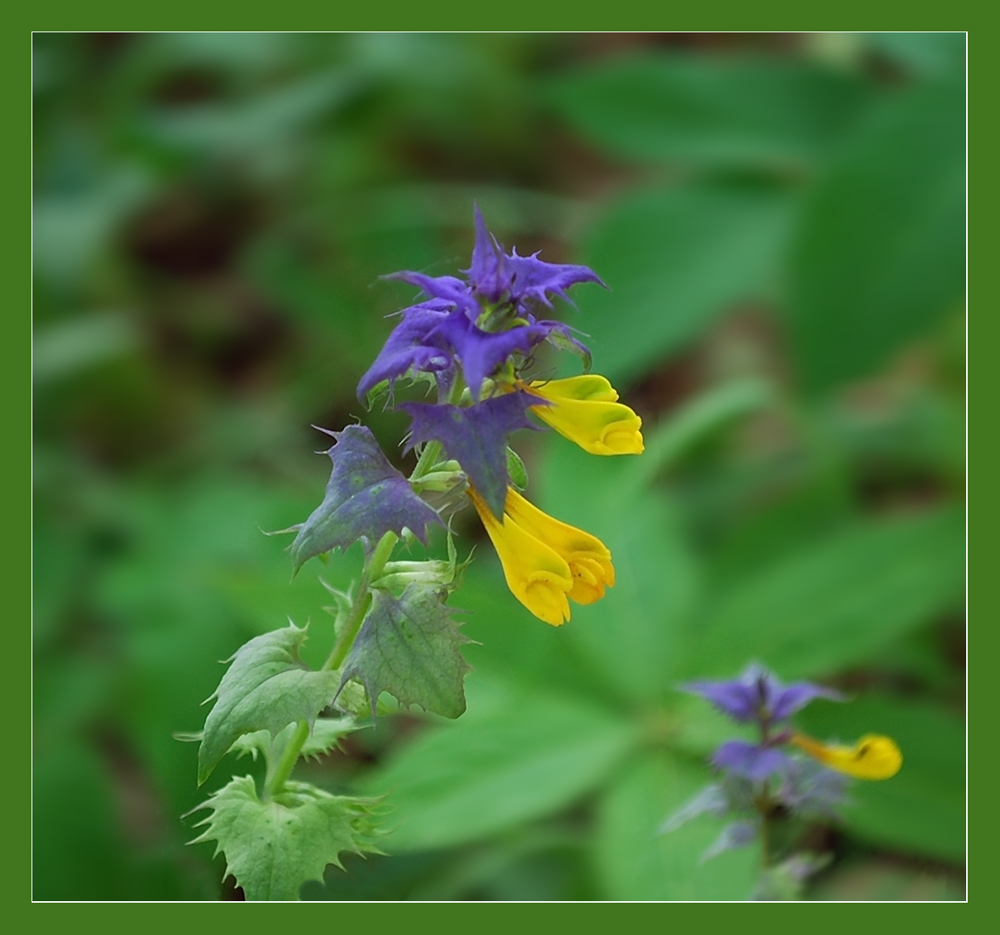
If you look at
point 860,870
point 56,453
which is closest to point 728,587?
point 860,870

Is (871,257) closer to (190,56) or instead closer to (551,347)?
(551,347)

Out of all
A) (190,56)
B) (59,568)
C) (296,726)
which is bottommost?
(296,726)

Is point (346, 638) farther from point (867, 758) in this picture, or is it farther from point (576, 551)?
point (867, 758)

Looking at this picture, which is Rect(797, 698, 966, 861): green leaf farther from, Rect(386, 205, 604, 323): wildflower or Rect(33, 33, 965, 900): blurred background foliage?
Rect(386, 205, 604, 323): wildflower

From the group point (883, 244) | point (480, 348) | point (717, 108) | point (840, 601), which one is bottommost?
point (480, 348)

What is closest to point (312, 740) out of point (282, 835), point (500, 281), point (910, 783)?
point (282, 835)

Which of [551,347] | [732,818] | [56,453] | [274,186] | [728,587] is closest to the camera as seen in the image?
[551,347]

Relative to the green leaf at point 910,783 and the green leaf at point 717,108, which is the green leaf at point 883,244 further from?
the green leaf at point 910,783
